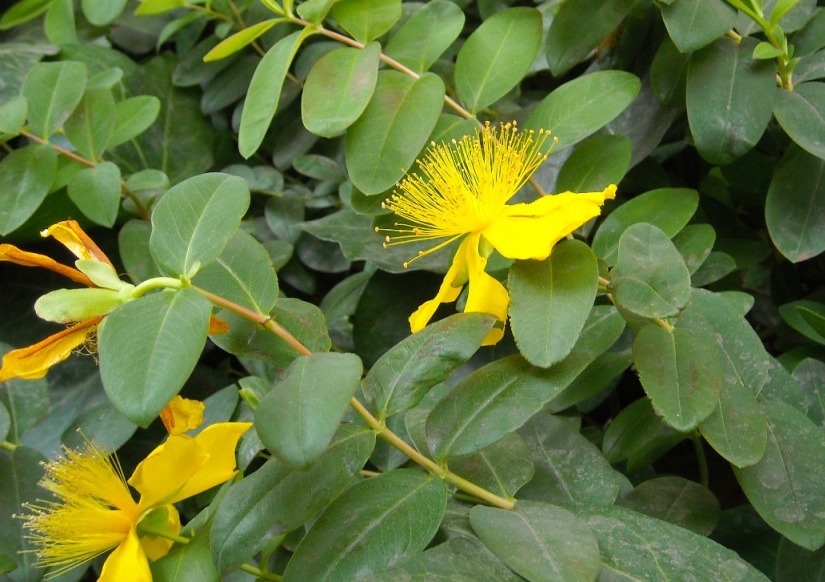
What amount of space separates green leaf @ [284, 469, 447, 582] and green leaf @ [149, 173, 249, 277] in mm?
190

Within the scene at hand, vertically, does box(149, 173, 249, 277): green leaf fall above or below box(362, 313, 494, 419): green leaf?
above

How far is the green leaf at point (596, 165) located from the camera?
80cm

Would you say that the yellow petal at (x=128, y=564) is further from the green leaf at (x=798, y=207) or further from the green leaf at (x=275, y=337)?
the green leaf at (x=798, y=207)

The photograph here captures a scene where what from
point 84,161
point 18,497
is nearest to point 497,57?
point 84,161

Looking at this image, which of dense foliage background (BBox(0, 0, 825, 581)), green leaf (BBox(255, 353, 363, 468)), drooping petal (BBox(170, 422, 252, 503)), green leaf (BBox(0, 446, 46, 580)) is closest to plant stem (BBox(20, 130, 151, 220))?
dense foliage background (BBox(0, 0, 825, 581))

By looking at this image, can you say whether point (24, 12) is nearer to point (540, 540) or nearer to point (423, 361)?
point (423, 361)

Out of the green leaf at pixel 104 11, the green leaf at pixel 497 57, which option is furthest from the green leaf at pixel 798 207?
the green leaf at pixel 104 11

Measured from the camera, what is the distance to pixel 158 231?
58 centimetres

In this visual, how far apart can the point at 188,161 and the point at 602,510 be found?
854 millimetres

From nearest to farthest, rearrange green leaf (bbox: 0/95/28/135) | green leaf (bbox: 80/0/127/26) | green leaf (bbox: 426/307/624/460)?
green leaf (bbox: 426/307/624/460), green leaf (bbox: 0/95/28/135), green leaf (bbox: 80/0/127/26)

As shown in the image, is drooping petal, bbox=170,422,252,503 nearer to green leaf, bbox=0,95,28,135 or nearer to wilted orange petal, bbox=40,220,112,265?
wilted orange petal, bbox=40,220,112,265

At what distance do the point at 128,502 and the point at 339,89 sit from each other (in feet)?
1.32

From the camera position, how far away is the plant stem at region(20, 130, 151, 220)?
3.11ft

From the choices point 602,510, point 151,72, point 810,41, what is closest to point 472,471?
point 602,510
